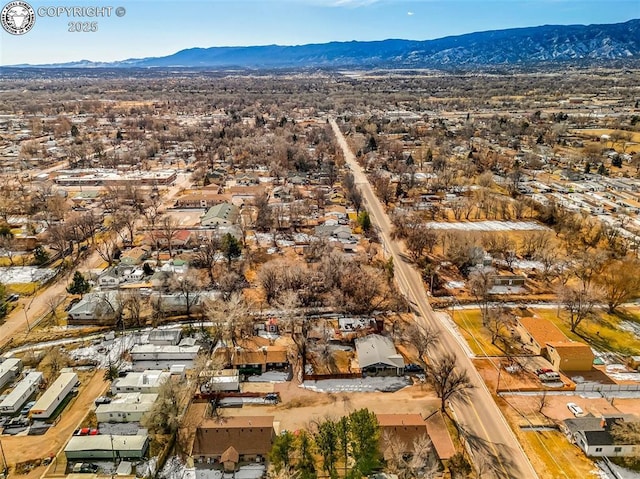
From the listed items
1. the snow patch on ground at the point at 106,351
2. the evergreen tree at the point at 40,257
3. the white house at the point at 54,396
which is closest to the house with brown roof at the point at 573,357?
the snow patch on ground at the point at 106,351

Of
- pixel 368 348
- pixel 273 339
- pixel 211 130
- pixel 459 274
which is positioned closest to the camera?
pixel 368 348

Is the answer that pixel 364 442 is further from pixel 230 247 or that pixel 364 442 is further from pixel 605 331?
pixel 230 247

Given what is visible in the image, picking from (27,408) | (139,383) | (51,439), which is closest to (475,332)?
(139,383)

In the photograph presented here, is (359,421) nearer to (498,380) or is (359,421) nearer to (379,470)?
(379,470)

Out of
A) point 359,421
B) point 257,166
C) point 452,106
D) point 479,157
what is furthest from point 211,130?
point 359,421

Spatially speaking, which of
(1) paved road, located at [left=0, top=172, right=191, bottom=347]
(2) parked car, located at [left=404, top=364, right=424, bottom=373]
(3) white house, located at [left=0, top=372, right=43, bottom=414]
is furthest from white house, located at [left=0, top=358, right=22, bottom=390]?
(2) parked car, located at [left=404, top=364, right=424, bottom=373]
